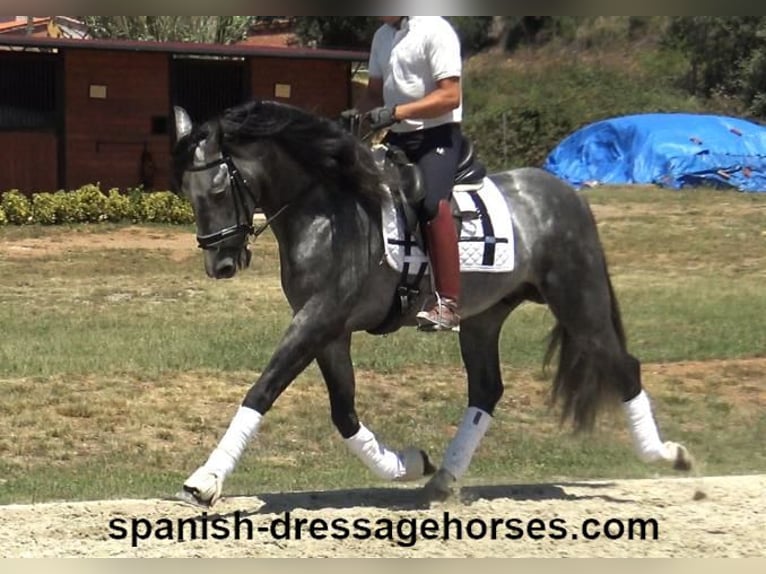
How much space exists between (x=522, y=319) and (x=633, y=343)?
2.08m

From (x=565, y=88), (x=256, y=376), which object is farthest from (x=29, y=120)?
(x=565, y=88)

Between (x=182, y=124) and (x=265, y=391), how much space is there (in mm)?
1457

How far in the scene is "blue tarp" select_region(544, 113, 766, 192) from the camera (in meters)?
30.9

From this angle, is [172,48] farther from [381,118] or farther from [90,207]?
[381,118]

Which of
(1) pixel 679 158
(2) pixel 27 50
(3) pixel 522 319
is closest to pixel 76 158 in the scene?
(2) pixel 27 50

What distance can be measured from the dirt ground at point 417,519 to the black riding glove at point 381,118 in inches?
81.0

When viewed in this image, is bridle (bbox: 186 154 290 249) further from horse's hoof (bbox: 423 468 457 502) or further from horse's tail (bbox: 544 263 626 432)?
horse's tail (bbox: 544 263 626 432)

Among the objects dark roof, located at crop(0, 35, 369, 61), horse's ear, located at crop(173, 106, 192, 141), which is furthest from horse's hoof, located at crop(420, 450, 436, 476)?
dark roof, located at crop(0, 35, 369, 61)

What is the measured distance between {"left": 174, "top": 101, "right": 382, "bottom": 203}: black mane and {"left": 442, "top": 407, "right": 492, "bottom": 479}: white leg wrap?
1.54 m

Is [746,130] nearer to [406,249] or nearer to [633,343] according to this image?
[633,343]

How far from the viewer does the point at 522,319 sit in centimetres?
1759

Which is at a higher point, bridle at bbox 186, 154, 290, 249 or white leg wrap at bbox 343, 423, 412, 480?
bridle at bbox 186, 154, 290, 249

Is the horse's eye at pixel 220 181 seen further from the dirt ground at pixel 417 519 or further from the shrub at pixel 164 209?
the shrub at pixel 164 209

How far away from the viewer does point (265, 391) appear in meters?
7.13
